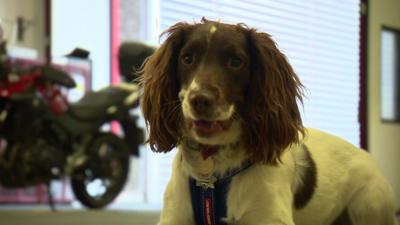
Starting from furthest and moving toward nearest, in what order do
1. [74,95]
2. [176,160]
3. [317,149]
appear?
[74,95], [317,149], [176,160]

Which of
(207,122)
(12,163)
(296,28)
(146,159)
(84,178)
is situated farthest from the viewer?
(296,28)

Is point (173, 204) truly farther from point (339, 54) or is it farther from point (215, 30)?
point (339, 54)

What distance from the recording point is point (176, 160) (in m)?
1.84

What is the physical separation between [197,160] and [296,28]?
3579 mm

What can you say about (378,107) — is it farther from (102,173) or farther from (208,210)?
(208,210)

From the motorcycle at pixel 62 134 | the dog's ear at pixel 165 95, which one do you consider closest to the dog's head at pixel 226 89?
the dog's ear at pixel 165 95

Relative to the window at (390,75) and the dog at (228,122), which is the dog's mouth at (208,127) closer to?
the dog at (228,122)

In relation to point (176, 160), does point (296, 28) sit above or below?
above

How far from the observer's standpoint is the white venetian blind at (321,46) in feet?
15.7

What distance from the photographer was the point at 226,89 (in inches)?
62.8

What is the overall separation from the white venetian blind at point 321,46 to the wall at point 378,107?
135 millimetres

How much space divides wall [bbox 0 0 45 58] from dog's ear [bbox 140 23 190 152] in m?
2.67

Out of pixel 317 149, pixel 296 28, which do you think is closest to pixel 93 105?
pixel 296 28

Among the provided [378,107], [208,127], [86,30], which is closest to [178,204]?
[208,127]
